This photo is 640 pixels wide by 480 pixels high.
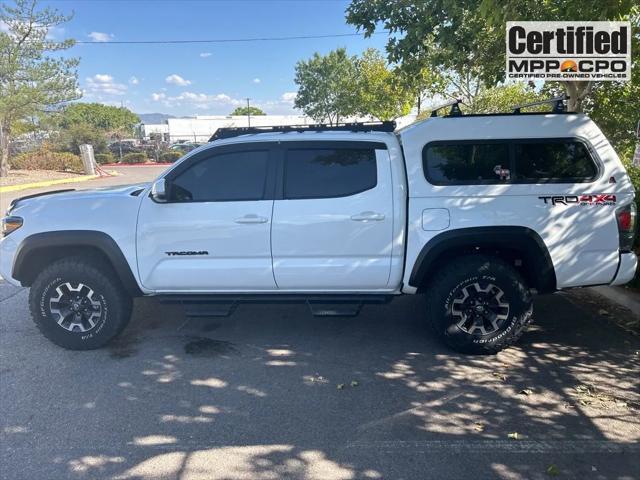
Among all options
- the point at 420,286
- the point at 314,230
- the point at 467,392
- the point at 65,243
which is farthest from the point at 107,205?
the point at 467,392

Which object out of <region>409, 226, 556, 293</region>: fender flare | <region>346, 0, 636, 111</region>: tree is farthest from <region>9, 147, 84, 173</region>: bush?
<region>409, 226, 556, 293</region>: fender flare

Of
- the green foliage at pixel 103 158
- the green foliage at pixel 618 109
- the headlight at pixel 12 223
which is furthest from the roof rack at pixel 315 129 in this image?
the green foliage at pixel 103 158

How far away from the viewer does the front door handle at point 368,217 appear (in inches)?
159

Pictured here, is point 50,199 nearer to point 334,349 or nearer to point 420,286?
point 334,349

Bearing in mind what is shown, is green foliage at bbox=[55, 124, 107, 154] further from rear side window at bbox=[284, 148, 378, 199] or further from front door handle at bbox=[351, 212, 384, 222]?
front door handle at bbox=[351, 212, 384, 222]

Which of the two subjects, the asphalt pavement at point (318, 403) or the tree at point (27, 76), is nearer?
the asphalt pavement at point (318, 403)

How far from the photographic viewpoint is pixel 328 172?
4.18 meters

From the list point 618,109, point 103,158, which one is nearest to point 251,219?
point 618,109

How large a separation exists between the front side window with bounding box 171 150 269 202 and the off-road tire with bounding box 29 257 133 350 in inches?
40.1

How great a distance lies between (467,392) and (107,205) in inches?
135

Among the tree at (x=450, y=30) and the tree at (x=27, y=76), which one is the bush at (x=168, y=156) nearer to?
the tree at (x=27, y=76)

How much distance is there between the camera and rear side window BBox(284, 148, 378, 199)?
13.6 feet

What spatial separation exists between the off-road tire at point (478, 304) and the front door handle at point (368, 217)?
2.42 ft

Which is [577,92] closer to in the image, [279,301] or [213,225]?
[279,301]
